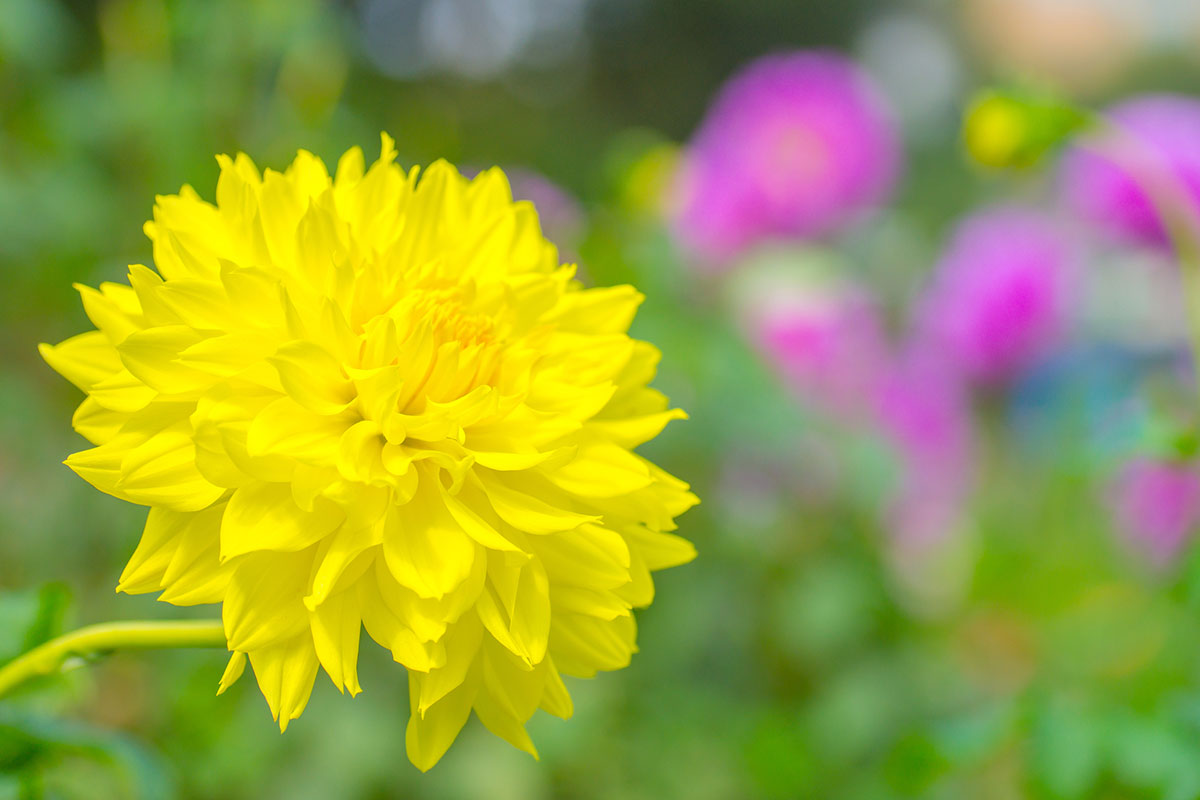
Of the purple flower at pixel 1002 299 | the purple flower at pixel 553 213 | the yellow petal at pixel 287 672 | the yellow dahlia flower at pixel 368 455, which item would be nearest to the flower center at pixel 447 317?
the yellow dahlia flower at pixel 368 455

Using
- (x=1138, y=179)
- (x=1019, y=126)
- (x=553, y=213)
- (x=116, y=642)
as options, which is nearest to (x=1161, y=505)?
(x=1138, y=179)

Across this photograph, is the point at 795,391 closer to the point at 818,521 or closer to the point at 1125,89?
the point at 818,521

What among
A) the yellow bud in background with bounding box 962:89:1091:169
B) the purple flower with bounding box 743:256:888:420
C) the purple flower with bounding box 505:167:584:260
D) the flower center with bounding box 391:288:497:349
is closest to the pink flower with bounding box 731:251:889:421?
the purple flower with bounding box 743:256:888:420

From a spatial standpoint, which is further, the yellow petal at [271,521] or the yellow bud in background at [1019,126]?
the yellow bud in background at [1019,126]

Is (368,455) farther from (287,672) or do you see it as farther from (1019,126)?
(1019,126)

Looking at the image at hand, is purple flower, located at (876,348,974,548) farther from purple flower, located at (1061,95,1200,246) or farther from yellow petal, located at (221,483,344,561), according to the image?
yellow petal, located at (221,483,344,561)

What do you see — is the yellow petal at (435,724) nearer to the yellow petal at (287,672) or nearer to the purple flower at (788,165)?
the yellow petal at (287,672)
